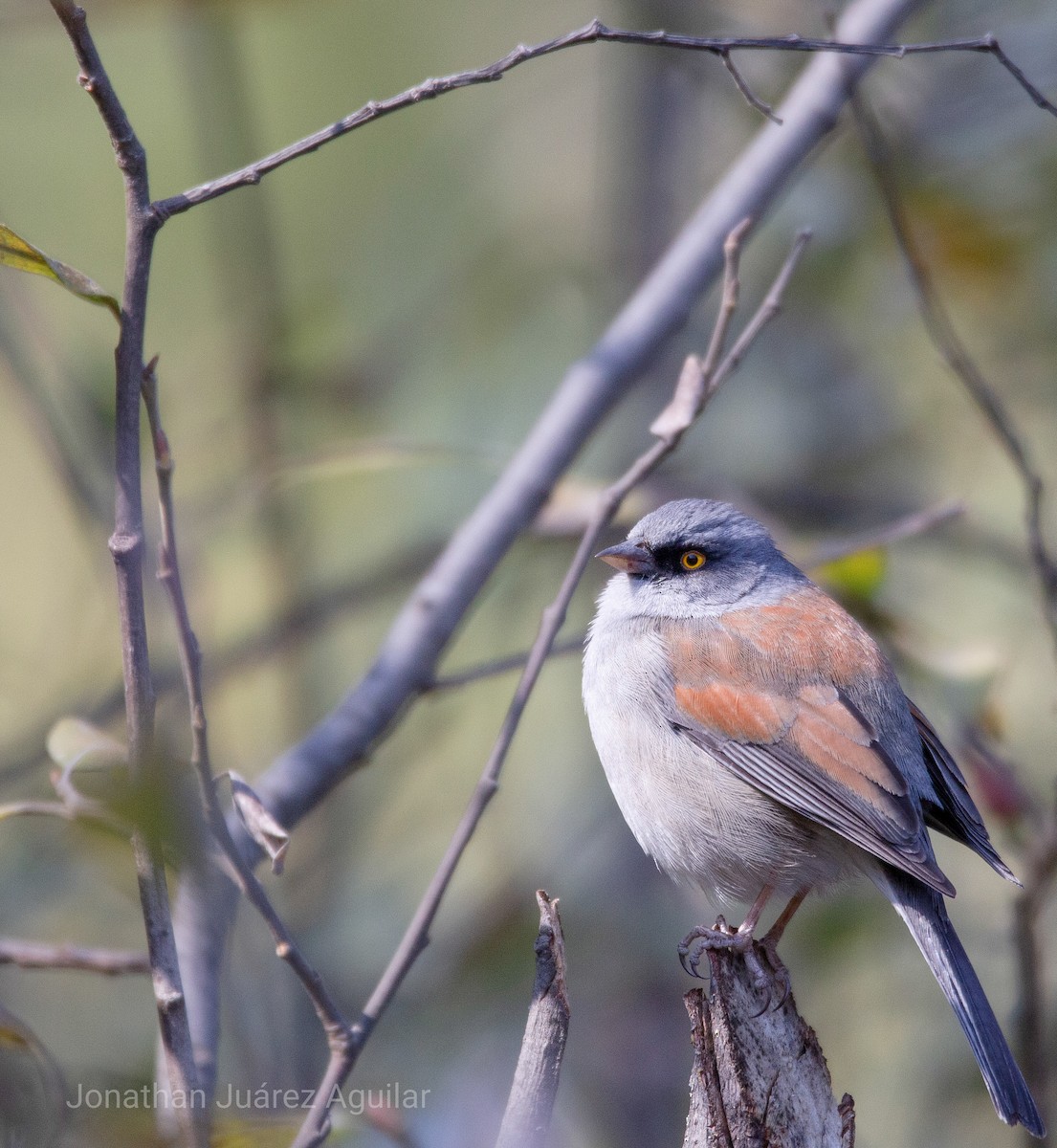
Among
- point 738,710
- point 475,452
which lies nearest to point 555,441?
point 475,452

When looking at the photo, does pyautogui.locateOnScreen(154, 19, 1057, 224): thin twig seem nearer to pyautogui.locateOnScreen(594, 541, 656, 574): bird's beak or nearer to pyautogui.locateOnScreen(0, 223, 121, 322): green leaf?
pyautogui.locateOnScreen(0, 223, 121, 322): green leaf

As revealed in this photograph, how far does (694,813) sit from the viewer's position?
A: 9.64ft

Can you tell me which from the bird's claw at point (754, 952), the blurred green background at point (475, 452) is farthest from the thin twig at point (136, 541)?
the blurred green background at point (475, 452)

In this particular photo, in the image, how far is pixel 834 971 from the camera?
14.7 feet

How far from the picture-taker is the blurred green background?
13.5 ft

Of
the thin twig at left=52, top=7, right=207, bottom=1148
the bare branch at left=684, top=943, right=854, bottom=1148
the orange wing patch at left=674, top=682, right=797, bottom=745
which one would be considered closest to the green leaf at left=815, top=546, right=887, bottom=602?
the orange wing patch at left=674, top=682, right=797, bottom=745

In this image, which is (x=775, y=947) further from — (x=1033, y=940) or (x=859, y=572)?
(x=859, y=572)

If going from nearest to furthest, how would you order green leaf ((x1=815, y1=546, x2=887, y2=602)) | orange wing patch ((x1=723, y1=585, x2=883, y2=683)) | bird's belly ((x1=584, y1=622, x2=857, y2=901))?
bird's belly ((x1=584, y1=622, x2=857, y2=901)) < orange wing patch ((x1=723, y1=585, x2=883, y2=683)) < green leaf ((x1=815, y1=546, x2=887, y2=602))

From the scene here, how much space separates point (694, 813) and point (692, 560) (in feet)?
2.62

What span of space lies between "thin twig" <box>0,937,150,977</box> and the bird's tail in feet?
5.61

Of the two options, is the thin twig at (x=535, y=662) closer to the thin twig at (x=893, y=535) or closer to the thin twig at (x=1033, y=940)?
the thin twig at (x=893, y=535)

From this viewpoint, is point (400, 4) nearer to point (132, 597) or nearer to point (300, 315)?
point (300, 315)

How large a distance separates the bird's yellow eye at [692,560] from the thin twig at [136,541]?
83.2 inches

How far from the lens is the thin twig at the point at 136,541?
4.80ft
